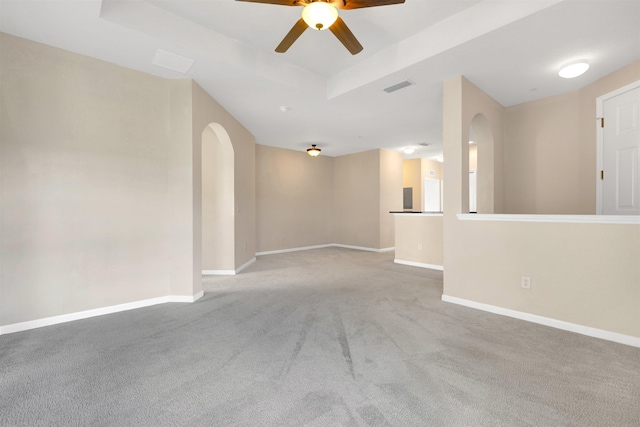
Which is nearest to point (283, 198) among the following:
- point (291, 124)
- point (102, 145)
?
point (291, 124)

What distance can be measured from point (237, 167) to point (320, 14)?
11.5 feet

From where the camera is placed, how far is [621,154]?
3312 millimetres

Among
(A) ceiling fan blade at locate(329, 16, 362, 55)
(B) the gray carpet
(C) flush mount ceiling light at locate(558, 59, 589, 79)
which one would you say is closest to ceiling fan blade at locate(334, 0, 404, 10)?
(A) ceiling fan blade at locate(329, 16, 362, 55)

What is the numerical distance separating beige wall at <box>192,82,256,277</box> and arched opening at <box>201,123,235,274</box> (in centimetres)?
12

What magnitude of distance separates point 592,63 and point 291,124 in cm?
428

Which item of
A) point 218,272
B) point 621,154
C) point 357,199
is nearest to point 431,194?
point 357,199

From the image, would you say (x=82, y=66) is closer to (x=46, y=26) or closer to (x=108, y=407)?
(x=46, y=26)

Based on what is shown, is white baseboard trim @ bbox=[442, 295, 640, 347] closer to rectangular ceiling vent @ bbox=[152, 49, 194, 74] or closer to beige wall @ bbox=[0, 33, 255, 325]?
beige wall @ bbox=[0, 33, 255, 325]

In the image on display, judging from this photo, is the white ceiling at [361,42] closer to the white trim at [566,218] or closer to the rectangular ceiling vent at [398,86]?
the rectangular ceiling vent at [398,86]

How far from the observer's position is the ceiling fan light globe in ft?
6.57

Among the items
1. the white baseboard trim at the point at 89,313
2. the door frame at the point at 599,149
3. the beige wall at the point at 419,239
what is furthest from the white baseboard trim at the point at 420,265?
the white baseboard trim at the point at 89,313

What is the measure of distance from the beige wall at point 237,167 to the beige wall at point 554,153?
4.65 metres

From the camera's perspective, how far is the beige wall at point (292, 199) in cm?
702

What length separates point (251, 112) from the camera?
15.3ft
